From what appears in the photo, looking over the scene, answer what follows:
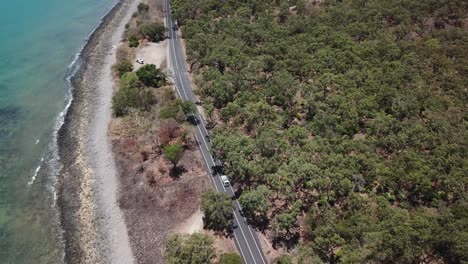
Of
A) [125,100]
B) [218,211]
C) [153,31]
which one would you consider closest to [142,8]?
[153,31]

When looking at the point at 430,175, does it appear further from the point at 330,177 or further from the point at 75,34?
the point at 75,34

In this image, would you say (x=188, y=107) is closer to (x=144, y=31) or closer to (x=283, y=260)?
(x=283, y=260)

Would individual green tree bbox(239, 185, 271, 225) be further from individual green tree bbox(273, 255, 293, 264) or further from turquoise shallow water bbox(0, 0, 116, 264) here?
turquoise shallow water bbox(0, 0, 116, 264)

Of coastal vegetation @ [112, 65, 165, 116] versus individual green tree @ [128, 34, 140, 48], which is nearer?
coastal vegetation @ [112, 65, 165, 116]

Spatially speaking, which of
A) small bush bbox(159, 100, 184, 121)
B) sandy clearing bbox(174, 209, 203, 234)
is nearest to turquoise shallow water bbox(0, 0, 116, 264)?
sandy clearing bbox(174, 209, 203, 234)

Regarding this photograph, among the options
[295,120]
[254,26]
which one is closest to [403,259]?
[295,120]
